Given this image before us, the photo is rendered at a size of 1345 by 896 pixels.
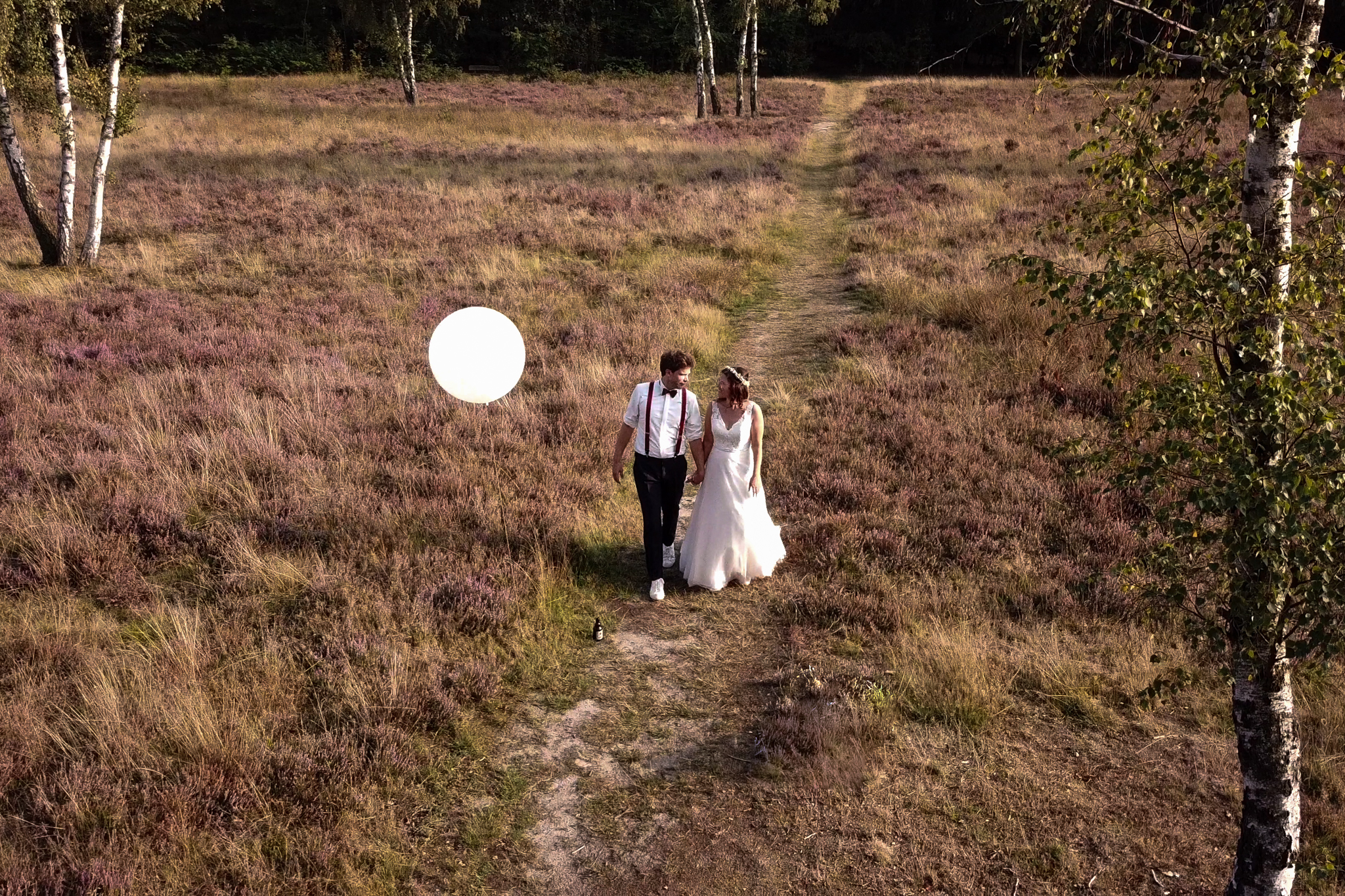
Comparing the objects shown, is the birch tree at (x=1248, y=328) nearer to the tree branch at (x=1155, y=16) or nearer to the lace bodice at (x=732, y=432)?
the tree branch at (x=1155, y=16)

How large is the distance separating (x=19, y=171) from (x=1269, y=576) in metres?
19.7

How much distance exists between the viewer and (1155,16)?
11.2ft

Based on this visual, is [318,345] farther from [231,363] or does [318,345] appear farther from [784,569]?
[784,569]

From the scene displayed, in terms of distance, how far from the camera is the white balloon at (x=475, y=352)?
6.87 m

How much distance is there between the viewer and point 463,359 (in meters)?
6.92

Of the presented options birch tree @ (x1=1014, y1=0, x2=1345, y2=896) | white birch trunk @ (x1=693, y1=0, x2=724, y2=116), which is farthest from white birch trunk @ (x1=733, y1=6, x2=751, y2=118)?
birch tree @ (x1=1014, y1=0, x2=1345, y2=896)

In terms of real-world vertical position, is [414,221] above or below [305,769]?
above

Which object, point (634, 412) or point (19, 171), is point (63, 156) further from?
point (634, 412)

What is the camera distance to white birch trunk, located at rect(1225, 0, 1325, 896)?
3289 mm

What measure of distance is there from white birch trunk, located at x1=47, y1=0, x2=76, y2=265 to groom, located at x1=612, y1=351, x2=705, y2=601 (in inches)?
570

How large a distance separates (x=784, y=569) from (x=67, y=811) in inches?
204

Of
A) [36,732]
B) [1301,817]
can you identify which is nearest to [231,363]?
[36,732]

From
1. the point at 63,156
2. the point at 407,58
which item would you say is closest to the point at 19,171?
the point at 63,156

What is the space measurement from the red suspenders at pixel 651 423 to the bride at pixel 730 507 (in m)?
0.30
